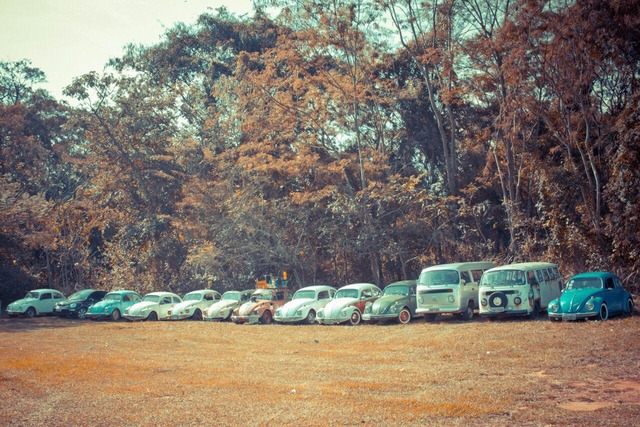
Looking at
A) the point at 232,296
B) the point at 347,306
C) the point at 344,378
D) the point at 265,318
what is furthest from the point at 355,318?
the point at 344,378

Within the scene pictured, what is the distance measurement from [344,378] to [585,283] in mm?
9552

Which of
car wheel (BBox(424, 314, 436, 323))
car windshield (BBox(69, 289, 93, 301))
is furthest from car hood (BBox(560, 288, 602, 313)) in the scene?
car windshield (BBox(69, 289, 93, 301))

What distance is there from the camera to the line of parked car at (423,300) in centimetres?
1711

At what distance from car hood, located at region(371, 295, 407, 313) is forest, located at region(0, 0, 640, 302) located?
21.6ft

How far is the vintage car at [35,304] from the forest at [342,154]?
4480 millimetres

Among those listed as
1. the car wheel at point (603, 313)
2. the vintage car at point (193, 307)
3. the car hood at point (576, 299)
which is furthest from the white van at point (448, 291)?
the vintage car at point (193, 307)

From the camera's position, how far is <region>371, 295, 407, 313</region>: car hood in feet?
66.9

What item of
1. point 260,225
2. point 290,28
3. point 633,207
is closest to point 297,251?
point 260,225

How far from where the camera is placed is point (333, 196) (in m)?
29.2

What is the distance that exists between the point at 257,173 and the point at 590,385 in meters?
23.8

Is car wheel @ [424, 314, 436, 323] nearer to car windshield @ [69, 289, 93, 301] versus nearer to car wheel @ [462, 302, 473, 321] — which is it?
car wheel @ [462, 302, 473, 321]

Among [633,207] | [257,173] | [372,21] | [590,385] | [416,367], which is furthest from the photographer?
[257,173]

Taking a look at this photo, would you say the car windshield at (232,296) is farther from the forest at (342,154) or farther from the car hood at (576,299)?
the car hood at (576,299)

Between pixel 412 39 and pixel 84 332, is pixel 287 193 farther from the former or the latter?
pixel 84 332
